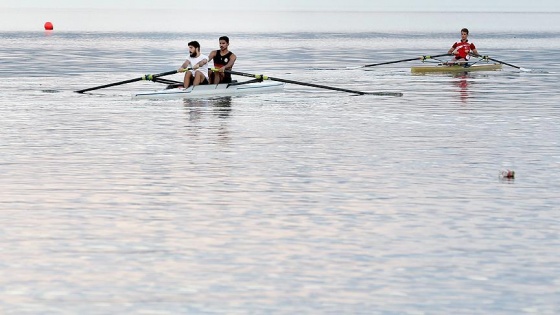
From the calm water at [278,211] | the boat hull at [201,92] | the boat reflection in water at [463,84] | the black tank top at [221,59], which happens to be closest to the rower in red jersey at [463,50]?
the boat reflection in water at [463,84]

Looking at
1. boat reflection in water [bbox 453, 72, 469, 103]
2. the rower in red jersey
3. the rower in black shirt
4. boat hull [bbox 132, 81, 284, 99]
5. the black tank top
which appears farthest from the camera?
the rower in red jersey

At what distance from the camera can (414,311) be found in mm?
9383

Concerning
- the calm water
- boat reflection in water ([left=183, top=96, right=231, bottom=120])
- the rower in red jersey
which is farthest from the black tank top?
the rower in red jersey

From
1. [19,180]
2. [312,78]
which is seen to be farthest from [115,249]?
[312,78]

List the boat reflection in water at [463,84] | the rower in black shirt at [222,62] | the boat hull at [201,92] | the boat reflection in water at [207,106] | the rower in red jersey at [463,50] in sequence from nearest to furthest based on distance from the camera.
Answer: the boat reflection in water at [207,106]
the boat hull at [201,92]
the rower in black shirt at [222,62]
the boat reflection in water at [463,84]
the rower in red jersey at [463,50]

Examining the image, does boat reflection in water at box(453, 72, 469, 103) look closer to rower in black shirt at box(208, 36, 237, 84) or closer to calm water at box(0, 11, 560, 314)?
calm water at box(0, 11, 560, 314)

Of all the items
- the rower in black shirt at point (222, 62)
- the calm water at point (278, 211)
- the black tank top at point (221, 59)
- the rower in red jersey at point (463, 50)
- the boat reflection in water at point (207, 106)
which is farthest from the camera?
the rower in red jersey at point (463, 50)

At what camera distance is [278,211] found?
1398cm

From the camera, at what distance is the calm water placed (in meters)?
9.97

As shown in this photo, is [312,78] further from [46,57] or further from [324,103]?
[46,57]

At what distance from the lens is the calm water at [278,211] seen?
9969mm

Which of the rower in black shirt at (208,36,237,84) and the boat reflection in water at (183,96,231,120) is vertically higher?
the rower in black shirt at (208,36,237,84)

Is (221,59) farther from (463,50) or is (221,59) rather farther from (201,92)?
(463,50)

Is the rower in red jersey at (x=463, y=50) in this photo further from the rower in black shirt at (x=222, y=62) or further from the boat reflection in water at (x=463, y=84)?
the rower in black shirt at (x=222, y=62)
